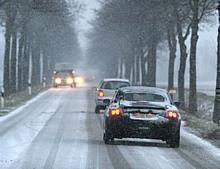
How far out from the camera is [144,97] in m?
19.1

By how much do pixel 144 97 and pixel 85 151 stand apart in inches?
128

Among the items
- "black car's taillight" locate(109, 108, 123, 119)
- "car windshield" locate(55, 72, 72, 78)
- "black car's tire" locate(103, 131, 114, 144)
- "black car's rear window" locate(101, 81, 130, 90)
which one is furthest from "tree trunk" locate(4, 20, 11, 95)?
"black car's taillight" locate(109, 108, 123, 119)

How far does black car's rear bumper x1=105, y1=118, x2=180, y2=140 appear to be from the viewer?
706 inches

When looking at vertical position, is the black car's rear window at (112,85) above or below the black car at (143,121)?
above

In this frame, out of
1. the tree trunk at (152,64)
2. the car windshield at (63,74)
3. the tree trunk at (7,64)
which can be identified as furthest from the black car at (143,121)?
the car windshield at (63,74)

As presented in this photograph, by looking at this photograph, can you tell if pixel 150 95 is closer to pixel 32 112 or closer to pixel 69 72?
pixel 32 112

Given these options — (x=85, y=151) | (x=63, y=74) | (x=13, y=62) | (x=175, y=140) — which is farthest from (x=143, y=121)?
(x=63, y=74)

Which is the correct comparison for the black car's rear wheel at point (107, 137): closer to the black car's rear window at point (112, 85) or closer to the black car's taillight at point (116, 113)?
the black car's taillight at point (116, 113)

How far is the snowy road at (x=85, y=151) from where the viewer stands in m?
14.1

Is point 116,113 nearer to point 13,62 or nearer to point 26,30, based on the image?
point 13,62

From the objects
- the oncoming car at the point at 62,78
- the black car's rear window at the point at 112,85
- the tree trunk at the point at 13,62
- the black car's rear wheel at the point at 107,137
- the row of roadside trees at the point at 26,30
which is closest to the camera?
the black car's rear wheel at the point at 107,137

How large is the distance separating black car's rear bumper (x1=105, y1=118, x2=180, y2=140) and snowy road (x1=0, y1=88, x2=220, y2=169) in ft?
0.99

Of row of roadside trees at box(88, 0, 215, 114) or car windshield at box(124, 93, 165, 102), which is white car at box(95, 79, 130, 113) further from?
car windshield at box(124, 93, 165, 102)

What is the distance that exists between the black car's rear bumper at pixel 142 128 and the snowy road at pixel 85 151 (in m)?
0.30
